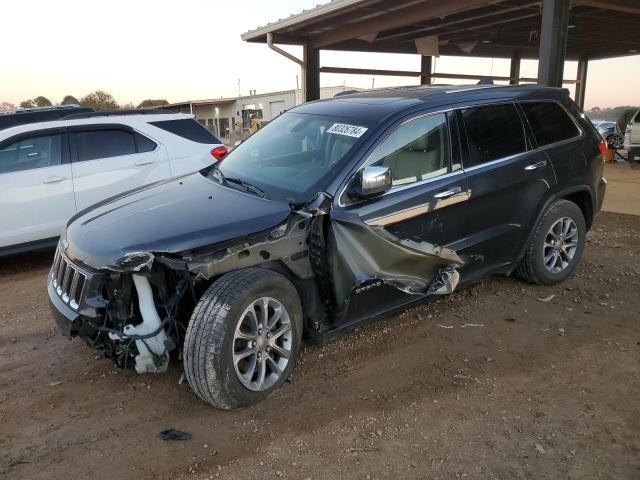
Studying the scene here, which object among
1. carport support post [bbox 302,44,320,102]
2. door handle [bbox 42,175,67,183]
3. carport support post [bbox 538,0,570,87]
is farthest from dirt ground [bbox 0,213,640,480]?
carport support post [bbox 302,44,320,102]

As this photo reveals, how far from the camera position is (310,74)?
12695mm

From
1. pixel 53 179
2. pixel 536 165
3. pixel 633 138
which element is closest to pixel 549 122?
pixel 536 165

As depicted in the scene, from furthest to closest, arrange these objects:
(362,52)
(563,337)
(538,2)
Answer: (362,52) < (538,2) < (563,337)

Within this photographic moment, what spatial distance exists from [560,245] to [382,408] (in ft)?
8.92

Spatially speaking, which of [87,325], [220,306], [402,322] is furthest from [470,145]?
[87,325]

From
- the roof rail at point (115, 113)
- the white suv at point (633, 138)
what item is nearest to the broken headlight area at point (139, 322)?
the roof rail at point (115, 113)

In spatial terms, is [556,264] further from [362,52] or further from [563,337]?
[362,52]

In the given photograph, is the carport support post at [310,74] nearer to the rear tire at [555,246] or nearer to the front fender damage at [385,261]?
the rear tire at [555,246]

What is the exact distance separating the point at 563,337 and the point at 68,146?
5.58 meters

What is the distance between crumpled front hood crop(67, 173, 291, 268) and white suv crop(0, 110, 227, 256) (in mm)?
2601

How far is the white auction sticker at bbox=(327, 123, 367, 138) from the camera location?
11.8ft

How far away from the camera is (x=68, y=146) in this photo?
6137mm

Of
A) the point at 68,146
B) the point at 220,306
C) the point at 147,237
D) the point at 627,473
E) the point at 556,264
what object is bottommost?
the point at 627,473

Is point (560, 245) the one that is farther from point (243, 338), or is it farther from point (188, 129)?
point (188, 129)
